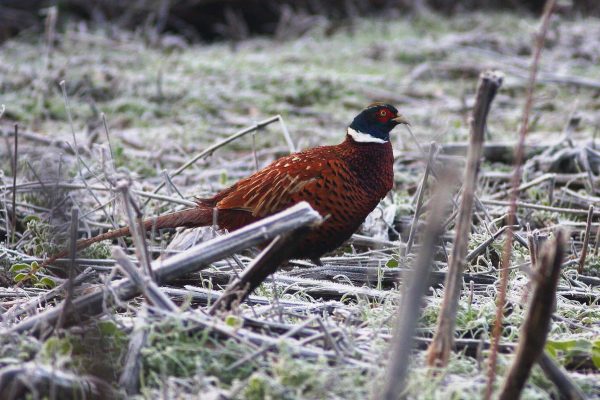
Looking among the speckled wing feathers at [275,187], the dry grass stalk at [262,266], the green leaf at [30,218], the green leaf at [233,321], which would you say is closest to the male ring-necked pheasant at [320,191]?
the speckled wing feathers at [275,187]

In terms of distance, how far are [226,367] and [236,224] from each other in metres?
1.49

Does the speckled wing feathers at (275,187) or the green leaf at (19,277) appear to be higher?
the speckled wing feathers at (275,187)

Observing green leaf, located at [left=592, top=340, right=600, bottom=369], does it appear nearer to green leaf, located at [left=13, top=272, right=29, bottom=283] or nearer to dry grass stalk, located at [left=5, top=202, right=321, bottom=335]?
dry grass stalk, located at [left=5, top=202, right=321, bottom=335]

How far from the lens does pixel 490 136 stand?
567 centimetres

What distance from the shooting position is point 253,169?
524cm

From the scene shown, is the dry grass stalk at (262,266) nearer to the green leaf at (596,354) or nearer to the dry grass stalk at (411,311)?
the dry grass stalk at (411,311)

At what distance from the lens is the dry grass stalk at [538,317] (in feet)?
5.85

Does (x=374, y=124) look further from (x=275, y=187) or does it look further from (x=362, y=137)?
(x=275, y=187)

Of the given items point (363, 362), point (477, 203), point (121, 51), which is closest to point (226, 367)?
point (363, 362)

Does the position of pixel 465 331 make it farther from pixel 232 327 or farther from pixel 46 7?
pixel 46 7

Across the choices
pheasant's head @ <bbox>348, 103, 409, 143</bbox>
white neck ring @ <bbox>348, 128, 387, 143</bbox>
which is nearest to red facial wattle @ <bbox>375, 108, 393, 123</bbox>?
pheasant's head @ <bbox>348, 103, 409, 143</bbox>

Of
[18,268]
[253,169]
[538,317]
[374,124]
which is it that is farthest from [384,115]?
[538,317]

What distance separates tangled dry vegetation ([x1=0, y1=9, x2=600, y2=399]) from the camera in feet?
7.11

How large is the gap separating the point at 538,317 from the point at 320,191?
1667 mm
